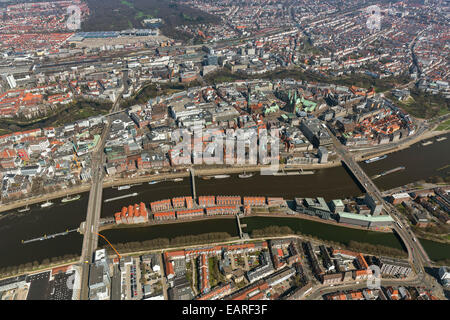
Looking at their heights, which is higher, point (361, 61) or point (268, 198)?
point (361, 61)

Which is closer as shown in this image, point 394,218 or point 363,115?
point 394,218

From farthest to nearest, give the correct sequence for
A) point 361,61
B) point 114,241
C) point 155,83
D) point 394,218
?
1. point 361,61
2. point 155,83
3. point 394,218
4. point 114,241


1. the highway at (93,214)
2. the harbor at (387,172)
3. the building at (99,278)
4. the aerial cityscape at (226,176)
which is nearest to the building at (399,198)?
the aerial cityscape at (226,176)

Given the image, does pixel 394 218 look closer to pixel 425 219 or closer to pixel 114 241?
pixel 425 219

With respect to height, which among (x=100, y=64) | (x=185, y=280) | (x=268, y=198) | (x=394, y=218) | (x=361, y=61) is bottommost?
(x=185, y=280)

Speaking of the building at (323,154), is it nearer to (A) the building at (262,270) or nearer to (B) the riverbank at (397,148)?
(B) the riverbank at (397,148)

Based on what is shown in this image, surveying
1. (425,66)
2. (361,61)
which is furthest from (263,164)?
(425,66)

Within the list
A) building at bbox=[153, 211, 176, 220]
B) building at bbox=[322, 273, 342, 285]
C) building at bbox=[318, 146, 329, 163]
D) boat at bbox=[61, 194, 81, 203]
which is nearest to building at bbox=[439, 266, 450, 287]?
building at bbox=[322, 273, 342, 285]

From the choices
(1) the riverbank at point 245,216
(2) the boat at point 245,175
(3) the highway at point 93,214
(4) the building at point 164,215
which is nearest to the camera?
(3) the highway at point 93,214
